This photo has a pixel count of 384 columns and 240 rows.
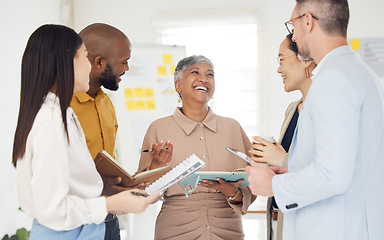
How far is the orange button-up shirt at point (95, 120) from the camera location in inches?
76.7

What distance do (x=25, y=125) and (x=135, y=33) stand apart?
3.79 m

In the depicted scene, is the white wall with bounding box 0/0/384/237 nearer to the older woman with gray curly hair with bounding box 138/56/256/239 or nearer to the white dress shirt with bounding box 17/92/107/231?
the older woman with gray curly hair with bounding box 138/56/256/239

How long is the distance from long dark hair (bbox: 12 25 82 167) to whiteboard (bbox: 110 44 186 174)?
9.35 feet

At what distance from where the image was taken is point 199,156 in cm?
240

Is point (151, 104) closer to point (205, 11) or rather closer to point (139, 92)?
point (139, 92)

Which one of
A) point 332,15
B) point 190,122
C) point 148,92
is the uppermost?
point 332,15

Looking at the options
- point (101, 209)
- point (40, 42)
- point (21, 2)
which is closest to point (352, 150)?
point (101, 209)

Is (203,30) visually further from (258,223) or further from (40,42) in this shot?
(40,42)

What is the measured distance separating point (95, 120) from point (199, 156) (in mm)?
670

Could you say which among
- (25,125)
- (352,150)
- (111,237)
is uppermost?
(25,125)

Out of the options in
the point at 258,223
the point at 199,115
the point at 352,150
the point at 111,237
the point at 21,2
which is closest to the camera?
the point at 352,150

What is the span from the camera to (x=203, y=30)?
4.91 meters

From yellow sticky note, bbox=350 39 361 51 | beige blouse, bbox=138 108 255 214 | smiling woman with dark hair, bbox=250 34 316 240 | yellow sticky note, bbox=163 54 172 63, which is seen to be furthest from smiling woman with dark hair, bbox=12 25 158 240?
yellow sticky note, bbox=350 39 361 51

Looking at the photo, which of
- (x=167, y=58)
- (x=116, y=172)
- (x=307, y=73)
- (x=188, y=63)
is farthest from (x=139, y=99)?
(x=116, y=172)
